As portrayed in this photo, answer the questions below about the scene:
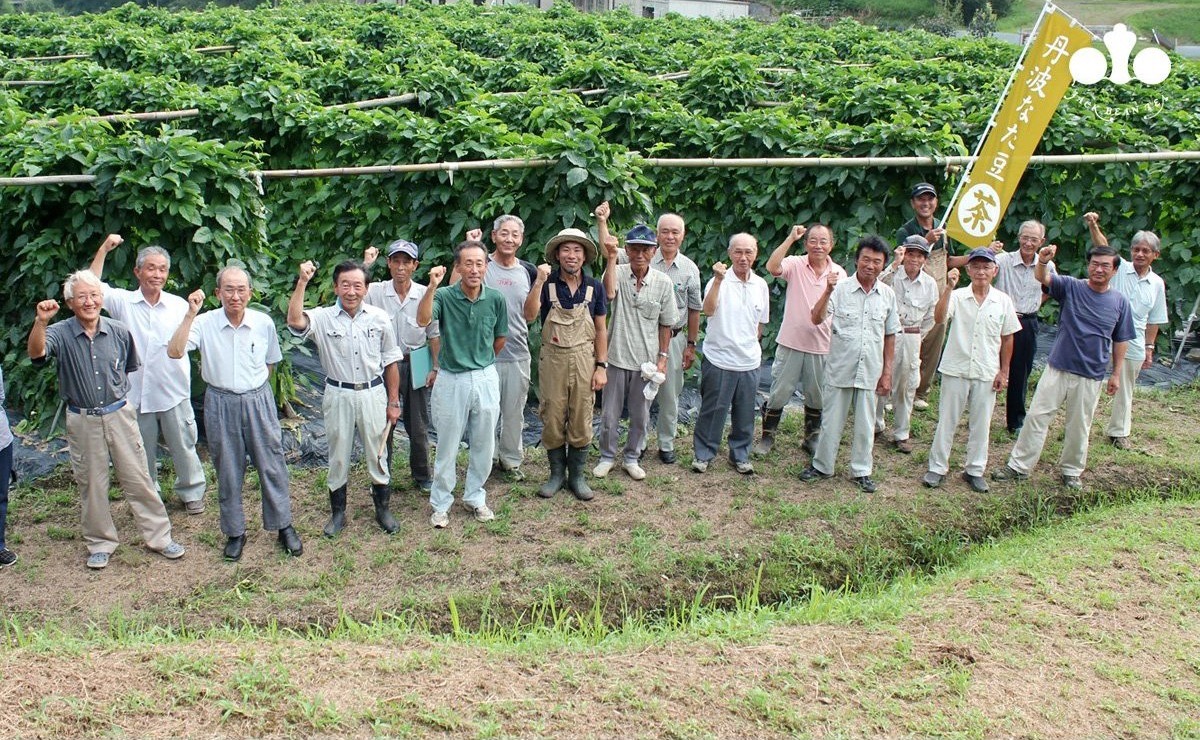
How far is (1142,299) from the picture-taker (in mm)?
7832

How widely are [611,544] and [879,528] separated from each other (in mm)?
1760

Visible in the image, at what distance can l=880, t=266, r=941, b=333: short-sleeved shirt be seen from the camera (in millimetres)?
7668

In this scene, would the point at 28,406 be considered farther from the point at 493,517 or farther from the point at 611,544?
the point at 611,544

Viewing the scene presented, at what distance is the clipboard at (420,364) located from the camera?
6496 mm

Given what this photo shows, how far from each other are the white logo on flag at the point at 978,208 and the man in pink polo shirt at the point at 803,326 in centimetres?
113

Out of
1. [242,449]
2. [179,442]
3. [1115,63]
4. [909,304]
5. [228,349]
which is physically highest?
[1115,63]

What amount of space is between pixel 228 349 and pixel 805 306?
12.9ft

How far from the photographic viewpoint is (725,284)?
23.4ft

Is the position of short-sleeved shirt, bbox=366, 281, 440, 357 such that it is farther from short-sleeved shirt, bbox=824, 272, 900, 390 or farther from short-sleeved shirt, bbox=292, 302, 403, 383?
short-sleeved shirt, bbox=824, 272, 900, 390

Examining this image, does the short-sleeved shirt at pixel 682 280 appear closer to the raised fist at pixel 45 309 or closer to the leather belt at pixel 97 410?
the leather belt at pixel 97 410

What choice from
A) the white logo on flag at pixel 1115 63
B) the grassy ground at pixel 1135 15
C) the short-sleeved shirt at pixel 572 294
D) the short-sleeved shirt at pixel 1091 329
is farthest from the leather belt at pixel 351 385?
the grassy ground at pixel 1135 15

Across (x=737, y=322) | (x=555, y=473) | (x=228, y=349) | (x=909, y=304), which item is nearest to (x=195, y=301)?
(x=228, y=349)

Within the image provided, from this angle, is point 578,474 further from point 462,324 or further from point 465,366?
point 462,324

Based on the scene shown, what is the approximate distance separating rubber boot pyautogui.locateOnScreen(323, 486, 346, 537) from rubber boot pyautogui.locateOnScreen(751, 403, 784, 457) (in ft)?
10.2
